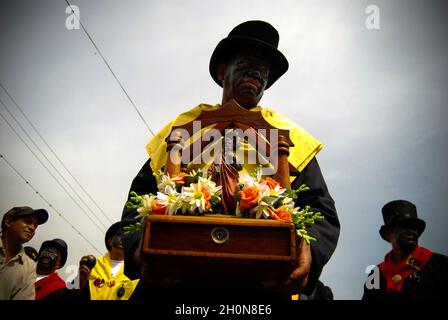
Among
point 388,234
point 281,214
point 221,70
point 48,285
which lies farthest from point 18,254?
point 388,234

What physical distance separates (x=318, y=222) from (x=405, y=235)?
13.3 feet

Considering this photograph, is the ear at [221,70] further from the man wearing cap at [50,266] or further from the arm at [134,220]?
the man wearing cap at [50,266]

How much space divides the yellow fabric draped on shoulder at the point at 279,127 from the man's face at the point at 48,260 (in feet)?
17.3

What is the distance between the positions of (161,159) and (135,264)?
77 centimetres

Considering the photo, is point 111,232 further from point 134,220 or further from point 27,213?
point 134,220

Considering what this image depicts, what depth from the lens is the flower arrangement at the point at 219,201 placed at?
1848mm

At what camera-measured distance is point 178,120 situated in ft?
9.50

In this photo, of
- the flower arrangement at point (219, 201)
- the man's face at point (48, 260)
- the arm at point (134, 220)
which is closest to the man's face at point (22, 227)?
the man's face at point (48, 260)

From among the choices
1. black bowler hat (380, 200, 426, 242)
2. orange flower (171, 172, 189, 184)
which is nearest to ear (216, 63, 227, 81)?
orange flower (171, 172, 189, 184)

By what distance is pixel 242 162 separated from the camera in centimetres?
239

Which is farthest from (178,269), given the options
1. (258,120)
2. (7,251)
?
(7,251)

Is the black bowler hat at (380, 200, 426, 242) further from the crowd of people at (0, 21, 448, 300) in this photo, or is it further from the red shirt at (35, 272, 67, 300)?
the red shirt at (35, 272, 67, 300)

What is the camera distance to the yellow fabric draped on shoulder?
269 cm
